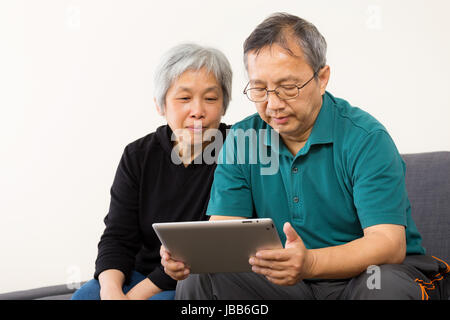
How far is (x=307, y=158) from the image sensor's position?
5.07ft

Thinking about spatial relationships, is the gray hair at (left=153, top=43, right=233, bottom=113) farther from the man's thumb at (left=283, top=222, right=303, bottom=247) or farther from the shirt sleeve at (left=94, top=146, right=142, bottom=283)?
the man's thumb at (left=283, top=222, right=303, bottom=247)

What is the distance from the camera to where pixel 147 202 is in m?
1.88

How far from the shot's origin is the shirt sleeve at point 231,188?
5.20 feet

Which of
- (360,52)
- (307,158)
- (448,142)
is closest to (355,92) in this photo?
(360,52)

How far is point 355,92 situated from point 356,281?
1.37 m

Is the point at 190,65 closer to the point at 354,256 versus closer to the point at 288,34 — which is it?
the point at 288,34

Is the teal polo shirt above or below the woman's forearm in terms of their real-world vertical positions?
above

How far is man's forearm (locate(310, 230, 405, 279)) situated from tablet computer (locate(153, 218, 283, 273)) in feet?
0.40

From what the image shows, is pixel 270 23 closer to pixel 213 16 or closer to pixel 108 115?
pixel 213 16

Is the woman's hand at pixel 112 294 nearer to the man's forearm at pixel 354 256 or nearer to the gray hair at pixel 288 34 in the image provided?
the man's forearm at pixel 354 256

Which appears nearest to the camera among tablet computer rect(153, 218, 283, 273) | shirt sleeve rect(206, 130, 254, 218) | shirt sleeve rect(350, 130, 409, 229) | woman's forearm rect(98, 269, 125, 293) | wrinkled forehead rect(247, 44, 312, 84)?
tablet computer rect(153, 218, 283, 273)

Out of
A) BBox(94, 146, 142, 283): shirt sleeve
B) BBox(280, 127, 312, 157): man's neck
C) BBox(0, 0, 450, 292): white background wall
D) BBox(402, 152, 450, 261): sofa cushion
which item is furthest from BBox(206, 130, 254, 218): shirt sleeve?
BBox(0, 0, 450, 292): white background wall

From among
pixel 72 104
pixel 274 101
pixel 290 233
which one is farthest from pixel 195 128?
pixel 72 104

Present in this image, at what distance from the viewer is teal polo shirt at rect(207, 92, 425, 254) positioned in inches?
54.7
